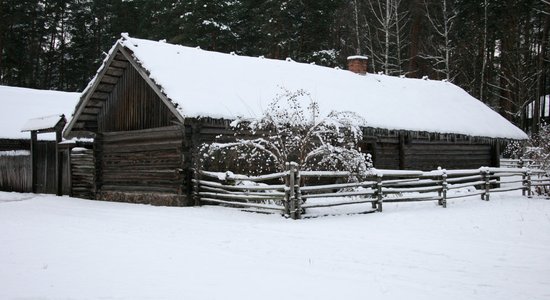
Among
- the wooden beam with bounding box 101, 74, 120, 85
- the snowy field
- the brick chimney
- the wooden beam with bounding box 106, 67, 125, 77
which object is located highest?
the brick chimney

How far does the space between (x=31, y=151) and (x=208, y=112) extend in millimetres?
11555

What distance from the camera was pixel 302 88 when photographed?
19.5m

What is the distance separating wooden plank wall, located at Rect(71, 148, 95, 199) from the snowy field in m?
7.02

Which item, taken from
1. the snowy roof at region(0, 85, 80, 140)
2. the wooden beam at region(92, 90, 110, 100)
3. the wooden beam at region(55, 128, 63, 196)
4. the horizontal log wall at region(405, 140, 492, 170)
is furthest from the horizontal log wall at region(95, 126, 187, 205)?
the horizontal log wall at region(405, 140, 492, 170)

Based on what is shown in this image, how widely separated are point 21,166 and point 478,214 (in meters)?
20.3

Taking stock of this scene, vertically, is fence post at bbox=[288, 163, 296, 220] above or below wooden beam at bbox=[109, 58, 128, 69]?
below

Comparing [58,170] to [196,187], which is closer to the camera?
[196,187]

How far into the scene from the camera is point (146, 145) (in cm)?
1772

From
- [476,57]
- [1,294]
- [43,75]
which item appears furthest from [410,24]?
[1,294]

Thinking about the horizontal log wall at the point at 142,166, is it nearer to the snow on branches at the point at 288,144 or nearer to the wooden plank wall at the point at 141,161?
the wooden plank wall at the point at 141,161

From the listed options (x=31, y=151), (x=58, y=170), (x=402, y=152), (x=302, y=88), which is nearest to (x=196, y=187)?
(x=302, y=88)

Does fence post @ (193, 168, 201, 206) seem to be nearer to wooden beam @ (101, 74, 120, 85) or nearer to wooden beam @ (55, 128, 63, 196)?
wooden beam @ (101, 74, 120, 85)

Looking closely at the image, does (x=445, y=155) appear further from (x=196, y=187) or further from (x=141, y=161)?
(x=141, y=161)

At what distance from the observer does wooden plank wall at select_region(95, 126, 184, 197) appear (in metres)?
16.4
